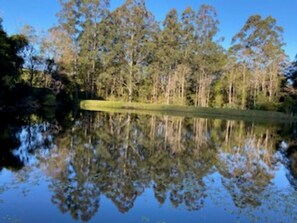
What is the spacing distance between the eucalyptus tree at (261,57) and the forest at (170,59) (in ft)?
0.47

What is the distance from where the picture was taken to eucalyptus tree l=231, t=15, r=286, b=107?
4794 centimetres

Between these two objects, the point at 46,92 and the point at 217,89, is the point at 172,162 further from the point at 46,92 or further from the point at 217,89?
the point at 217,89

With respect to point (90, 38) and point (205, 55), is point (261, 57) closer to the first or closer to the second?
point (205, 55)

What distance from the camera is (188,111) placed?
44.9m

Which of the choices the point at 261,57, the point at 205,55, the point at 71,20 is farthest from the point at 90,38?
the point at 261,57

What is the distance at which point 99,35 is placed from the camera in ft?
162

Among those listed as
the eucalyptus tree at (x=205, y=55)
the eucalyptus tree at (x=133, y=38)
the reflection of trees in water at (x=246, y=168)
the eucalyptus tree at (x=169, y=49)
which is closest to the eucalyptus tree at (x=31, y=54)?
the eucalyptus tree at (x=133, y=38)

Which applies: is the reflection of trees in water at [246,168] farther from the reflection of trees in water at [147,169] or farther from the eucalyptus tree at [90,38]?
the eucalyptus tree at [90,38]

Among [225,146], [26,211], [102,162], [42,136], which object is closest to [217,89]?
[225,146]

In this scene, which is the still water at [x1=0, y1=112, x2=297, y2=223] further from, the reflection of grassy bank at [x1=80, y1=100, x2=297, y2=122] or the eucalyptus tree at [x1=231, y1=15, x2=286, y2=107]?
the eucalyptus tree at [x1=231, y1=15, x2=286, y2=107]

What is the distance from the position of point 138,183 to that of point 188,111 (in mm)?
37452

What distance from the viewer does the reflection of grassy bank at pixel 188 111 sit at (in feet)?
136

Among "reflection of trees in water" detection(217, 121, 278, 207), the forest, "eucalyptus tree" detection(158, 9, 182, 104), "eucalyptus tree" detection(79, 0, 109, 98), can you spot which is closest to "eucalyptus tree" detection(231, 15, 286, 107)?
the forest

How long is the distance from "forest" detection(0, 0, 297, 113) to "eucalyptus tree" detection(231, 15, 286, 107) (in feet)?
0.47
